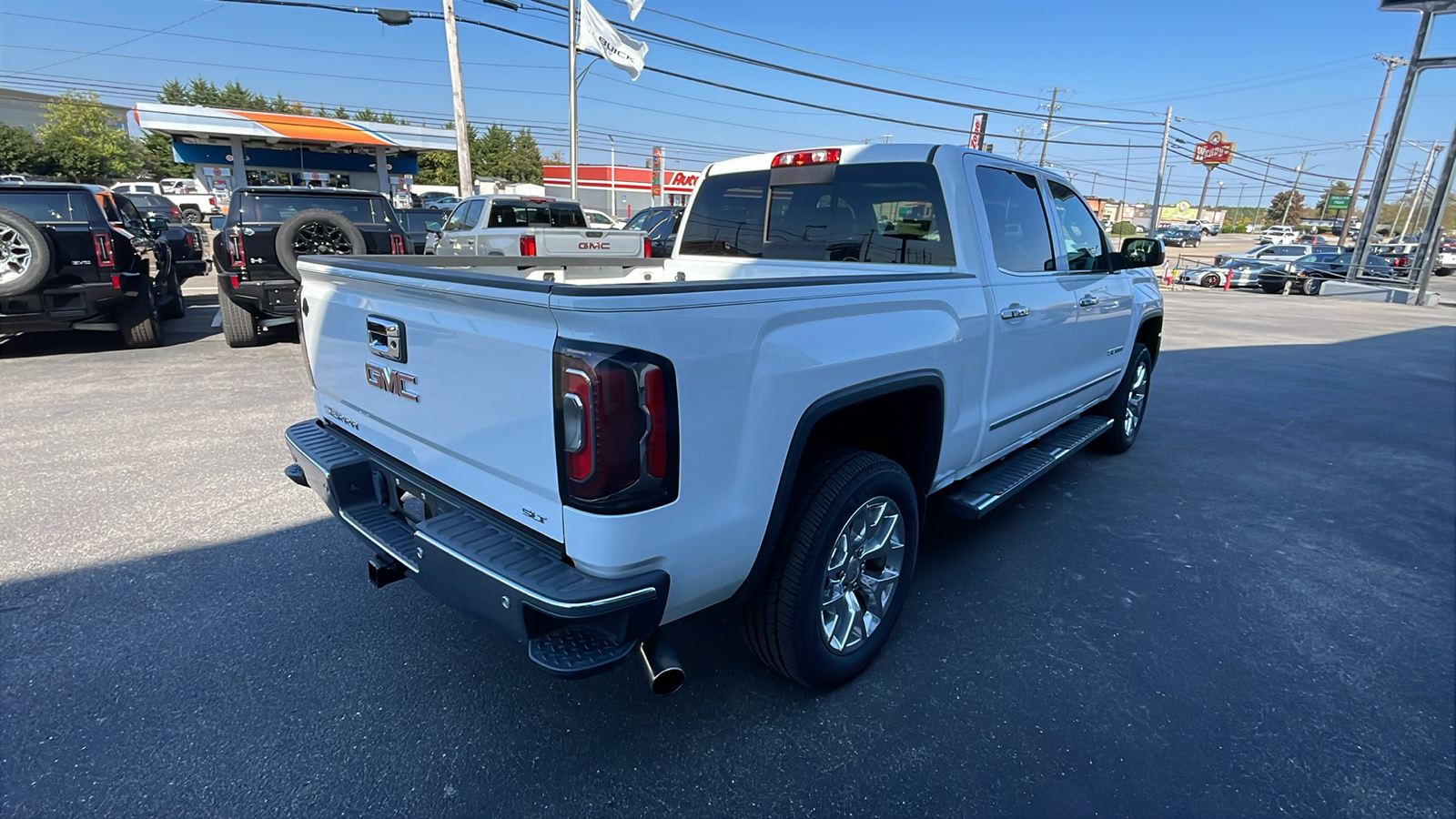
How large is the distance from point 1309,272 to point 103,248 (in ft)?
97.6

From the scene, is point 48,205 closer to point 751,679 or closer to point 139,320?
point 139,320

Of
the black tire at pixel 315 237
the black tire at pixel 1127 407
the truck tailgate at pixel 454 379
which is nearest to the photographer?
the truck tailgate at pixel 454 379

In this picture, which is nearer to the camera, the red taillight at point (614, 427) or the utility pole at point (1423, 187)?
the red taillight at point (614, 427)

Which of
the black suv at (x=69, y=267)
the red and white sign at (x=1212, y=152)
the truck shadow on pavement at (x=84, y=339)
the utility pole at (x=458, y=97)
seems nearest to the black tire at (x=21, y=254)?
the black suv at (x=69, y=267)

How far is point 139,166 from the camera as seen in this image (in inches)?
2389

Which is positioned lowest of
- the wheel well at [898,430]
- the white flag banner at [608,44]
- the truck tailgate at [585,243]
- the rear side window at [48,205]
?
the wheel well at [898,430]

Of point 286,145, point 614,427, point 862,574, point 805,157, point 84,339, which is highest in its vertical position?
point 286,145

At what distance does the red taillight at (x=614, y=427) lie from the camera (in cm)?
169

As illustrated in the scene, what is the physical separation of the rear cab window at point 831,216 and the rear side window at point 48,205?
7054mm

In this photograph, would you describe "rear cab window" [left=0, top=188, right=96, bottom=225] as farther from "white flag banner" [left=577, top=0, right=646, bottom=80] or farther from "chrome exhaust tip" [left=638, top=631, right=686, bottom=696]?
"white flag banner" [left=577, top=0, right=646, bottom=80]

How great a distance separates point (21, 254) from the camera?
259 inches

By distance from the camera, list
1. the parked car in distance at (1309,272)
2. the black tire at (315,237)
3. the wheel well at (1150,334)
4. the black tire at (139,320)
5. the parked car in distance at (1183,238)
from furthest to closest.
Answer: the parked car in distance at (1183,238), the parked car in distance at (1309,272), the black tire at (139,320), the black tire at (315,237), the wheel well at (1150,334)

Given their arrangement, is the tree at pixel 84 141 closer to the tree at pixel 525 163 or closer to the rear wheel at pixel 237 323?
the tree at pixel 525 163

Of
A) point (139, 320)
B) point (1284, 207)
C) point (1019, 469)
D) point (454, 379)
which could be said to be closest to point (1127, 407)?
point (1019, 469)
